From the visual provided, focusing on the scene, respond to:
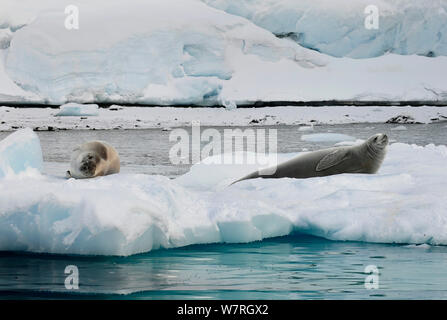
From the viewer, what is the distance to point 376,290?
381 centimetres

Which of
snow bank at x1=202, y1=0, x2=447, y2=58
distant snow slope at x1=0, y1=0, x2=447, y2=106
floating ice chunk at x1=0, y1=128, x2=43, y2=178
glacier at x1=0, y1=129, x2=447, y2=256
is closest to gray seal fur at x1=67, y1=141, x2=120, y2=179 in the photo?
floating ice chunk at x1=0, y1=128, x2=43, y2=178

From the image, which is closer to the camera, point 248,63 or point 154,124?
point 154,124

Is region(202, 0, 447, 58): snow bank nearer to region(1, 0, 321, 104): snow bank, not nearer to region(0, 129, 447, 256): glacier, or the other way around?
region(1, 0, 321, 104): snow bank

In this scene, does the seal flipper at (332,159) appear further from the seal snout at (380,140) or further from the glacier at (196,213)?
the glacier at (196,213)

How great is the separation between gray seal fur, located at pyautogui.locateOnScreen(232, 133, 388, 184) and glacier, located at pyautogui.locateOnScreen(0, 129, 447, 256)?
127 centimetres

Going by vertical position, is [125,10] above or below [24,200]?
above

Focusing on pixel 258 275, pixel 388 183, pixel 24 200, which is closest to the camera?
pixel 258 275

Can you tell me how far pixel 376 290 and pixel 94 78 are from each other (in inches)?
1195

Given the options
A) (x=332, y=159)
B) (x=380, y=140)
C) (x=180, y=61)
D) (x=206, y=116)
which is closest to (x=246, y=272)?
(x=332, y=159)

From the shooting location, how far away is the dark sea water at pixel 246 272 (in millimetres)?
3736

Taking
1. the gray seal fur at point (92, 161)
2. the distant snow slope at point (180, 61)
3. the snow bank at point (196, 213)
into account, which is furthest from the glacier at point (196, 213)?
the distant snow slope at point (180, 61)

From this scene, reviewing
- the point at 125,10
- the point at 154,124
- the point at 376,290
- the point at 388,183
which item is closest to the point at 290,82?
the point at 125,10
